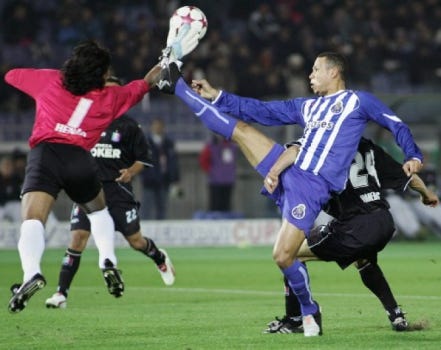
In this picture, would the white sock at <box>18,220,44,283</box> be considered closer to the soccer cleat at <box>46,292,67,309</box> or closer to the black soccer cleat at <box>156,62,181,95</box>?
the black soccer cleat at <box>156,62,181,95</box>

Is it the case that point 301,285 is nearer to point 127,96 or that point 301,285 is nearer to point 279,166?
point 279,166

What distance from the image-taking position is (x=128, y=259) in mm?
18609

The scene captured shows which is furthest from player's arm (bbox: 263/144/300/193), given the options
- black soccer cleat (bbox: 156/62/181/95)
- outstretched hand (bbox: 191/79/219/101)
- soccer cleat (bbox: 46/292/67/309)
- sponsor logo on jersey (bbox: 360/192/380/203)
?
soccer cleat (bbox: 46/292/67/309)

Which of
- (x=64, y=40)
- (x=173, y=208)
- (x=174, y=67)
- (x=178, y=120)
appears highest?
(x=174, y=67)

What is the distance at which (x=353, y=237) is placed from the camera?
337 inches

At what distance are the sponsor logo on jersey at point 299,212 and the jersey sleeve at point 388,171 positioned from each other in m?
0.85

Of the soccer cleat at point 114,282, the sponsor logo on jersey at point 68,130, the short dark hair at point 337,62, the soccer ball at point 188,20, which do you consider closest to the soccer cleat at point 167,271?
the soccer cleat at point 114,282

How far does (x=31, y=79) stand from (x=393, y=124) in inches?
108

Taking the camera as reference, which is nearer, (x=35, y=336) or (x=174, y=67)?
(x=35, y=336)

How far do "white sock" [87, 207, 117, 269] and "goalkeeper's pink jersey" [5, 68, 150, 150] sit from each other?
88 centimetres

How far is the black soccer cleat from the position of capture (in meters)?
9.03

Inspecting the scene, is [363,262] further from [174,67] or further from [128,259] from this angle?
[128,259]

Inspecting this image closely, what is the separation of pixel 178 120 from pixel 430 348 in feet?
56.9

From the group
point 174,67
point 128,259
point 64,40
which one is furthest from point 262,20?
point 174,67
